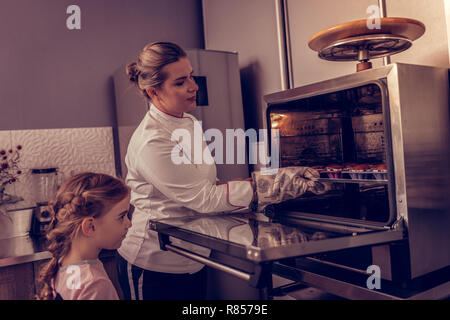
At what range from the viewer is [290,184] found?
4.00 ft

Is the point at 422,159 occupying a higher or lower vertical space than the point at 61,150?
lower

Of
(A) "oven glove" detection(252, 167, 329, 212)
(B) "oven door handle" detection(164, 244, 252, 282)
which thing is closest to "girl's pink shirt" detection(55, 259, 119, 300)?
(B) "oven door handle" detection(164, 244, 252, 282)

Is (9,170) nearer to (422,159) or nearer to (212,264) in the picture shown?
(212,264)

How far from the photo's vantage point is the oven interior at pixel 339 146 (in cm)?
125

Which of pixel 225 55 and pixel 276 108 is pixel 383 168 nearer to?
pixel 276 108

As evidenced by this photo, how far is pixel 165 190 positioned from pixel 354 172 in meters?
0.57

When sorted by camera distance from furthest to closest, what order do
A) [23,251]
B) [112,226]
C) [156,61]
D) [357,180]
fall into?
[23,251] → [156,61] → [112,226] → [357,180]

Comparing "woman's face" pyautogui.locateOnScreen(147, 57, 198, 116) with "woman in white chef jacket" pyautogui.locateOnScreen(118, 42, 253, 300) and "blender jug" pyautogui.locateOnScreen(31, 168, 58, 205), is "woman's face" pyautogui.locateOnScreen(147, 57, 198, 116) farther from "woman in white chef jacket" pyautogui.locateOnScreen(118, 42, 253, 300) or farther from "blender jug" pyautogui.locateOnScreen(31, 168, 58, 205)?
"blender jug" pyautogui.locateOnScreen(31, 168, 58, 205)

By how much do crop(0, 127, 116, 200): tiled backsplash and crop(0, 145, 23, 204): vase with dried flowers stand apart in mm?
25

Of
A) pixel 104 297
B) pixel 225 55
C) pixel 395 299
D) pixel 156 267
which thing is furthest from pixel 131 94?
pixel 395 299

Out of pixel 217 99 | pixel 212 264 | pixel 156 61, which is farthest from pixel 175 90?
pixel 217 99

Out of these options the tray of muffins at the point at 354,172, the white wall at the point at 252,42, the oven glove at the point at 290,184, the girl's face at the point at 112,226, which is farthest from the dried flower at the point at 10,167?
the tray of muffins at the point at 354,172

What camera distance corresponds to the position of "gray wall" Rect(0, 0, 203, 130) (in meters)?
2.26

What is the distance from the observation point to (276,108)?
1.40 metres
